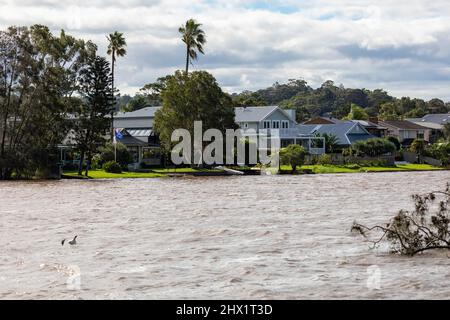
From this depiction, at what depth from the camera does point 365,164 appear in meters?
93.2

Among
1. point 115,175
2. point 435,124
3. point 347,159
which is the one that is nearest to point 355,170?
point 347,159

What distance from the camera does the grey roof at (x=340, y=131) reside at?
105 metres

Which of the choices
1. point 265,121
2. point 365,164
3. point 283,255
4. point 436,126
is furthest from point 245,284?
point 436,126

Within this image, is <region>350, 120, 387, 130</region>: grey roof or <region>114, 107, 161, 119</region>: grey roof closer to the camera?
<region>114, 107, 161, 119</region>: grey roof

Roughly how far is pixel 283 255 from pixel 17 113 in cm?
5220

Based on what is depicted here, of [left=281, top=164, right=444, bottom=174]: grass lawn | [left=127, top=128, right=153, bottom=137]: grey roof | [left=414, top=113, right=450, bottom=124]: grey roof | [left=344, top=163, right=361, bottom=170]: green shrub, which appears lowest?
[left=281, top=164, right=444, bottom=174]: grass lawn

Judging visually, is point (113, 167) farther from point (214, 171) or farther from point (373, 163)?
point (373, 163)

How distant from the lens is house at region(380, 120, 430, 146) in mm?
127606

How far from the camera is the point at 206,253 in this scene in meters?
23.8

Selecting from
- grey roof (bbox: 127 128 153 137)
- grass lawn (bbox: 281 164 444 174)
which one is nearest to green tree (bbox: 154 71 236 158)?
grass lawn (bbox: 281 164 444 174)

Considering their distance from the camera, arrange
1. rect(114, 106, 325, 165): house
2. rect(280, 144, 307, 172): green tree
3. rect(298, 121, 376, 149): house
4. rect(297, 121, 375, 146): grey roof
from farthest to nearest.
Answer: rect(297, 121, 375, 146): grey roof < rect(298, 121, 376, 149): house < rect(114, 106, 325, 165): house < rect(280, 144, 307, 172): green tree

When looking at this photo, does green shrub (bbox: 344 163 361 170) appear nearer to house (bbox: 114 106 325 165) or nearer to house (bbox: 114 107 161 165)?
house (bbox: 114 106 325 165)

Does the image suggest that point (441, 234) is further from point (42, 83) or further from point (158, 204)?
point (42, 83)

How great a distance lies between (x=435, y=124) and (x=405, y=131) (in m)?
15.0
